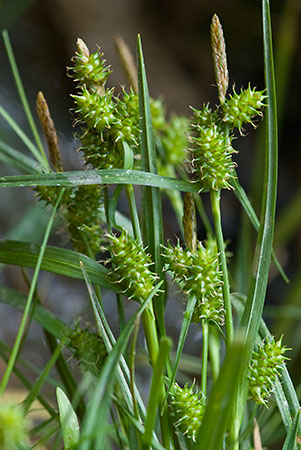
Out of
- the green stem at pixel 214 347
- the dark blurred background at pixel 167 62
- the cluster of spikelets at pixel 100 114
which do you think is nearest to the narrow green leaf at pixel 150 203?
the cluster of spikelets at pixel 100 114

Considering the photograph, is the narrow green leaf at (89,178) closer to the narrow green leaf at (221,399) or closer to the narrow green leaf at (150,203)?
the narrow green leaf at (150,203)

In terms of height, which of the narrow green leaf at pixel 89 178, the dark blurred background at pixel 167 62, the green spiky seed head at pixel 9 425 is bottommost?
the green spiky seed head at pixel 9 425

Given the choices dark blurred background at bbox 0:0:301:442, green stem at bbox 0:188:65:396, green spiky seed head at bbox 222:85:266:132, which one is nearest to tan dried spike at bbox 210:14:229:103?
green spiky seed head at bbox 222:85:266:132

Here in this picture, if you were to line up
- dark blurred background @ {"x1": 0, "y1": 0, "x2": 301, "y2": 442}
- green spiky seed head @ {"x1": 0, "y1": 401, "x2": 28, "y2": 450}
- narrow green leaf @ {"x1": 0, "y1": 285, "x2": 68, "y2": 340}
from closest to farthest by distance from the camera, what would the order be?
green spiky seed head @ {"x1": 0, "y1": 401, "x2": 28, "y2": 450}
narrow green leaf @ {"x1": 0, "y1": 285, "x2": 68, "y2": 340}
dark blurred background @ {"x1": 0, "y1": 0, "x2": 301, "y2": 442}

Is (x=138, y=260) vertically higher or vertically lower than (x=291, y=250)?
higher

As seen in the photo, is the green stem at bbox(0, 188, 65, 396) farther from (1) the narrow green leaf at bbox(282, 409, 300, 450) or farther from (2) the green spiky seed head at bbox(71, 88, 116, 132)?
(1) the narrow green leaf at bbox(282, 409, 300, 450)

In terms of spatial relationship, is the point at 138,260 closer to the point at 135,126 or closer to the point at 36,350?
the point at 135,126

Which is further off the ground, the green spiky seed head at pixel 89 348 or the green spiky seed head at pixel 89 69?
the green spiky seed head at pixel 89 69

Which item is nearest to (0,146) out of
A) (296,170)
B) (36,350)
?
(36,350)
